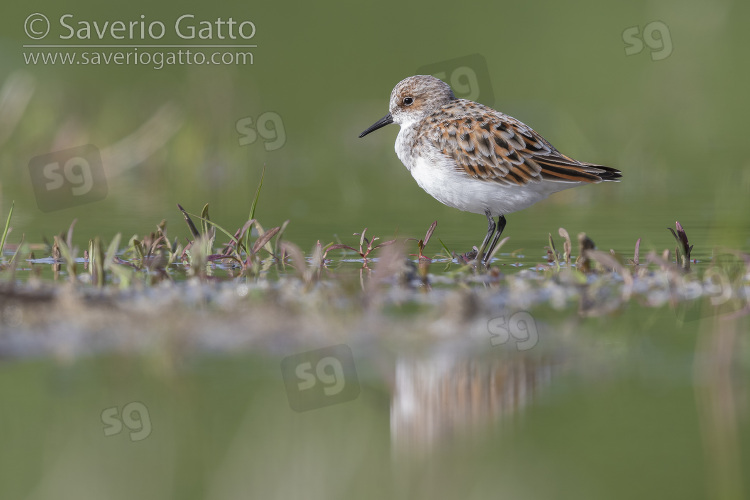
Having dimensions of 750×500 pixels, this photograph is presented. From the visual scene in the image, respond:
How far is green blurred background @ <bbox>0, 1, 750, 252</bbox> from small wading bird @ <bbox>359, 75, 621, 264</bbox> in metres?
0.91

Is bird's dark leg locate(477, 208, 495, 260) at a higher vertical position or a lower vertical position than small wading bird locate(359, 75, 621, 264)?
lower

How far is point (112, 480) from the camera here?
4.05m

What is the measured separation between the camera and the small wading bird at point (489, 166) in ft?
27.7

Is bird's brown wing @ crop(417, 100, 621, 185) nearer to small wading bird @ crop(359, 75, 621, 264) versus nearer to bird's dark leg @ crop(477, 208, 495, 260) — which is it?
small wading bird @ crop(359, 75, 621, 264)

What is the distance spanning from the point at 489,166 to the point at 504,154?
5.7 inches

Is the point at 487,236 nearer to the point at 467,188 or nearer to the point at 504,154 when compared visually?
the point at 467,188

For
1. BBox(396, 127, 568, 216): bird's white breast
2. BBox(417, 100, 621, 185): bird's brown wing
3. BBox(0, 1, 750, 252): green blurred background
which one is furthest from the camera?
BBox(0, 1, 750, 252): green blurred background

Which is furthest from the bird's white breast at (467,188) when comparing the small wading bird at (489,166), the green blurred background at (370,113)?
the green blurred background at (370,113)

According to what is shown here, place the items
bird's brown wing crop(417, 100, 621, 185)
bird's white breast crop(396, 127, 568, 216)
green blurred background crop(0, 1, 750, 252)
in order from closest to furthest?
bird's brown wing crop(417, 100, 621, 185) → bird's white breast crop(396, 127, 568, 216) → green blurred background crop(0, 1, 750, 252)

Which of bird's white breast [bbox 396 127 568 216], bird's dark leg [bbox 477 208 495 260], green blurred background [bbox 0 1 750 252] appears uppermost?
green blurred background [bbox 0 1 750 252]

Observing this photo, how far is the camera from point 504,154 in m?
8.50

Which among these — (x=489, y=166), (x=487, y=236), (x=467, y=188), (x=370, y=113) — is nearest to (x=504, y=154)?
(x=489, y=166)

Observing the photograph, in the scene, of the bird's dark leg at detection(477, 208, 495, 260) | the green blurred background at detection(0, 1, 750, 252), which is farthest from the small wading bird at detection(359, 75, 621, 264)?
the green blurred background at detection(0, 1, 750, 252)

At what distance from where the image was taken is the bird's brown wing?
8430 millimetres
